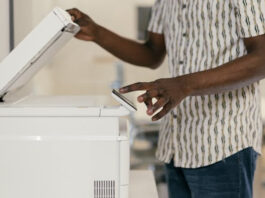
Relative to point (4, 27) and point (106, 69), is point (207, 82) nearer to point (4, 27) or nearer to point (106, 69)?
point (4, 27)

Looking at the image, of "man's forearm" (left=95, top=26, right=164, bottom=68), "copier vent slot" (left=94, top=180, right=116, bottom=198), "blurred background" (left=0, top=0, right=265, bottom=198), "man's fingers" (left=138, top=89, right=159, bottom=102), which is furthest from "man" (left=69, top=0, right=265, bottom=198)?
"blurred background" (left=0, top=0, right=265, bottom=198)

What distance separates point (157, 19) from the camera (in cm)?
135

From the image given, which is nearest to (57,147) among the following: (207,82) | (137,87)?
(137,87)

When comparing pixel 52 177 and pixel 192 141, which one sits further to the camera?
pixel 192 141

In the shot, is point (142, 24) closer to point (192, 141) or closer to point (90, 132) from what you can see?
point (192, 141)

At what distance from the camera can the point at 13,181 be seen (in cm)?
83

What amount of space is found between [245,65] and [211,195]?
0.33 meters

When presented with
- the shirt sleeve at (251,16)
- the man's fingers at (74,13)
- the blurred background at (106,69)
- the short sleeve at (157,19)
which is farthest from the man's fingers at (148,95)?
the blurred background at (106,69)

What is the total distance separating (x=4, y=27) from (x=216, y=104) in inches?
24.2

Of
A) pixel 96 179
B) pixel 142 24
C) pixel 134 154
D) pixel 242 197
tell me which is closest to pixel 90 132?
pixel 96 179

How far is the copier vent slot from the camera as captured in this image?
32.4 inches

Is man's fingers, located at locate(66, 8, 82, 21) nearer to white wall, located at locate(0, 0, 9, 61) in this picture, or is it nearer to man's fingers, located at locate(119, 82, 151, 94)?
white wall, located at locate(0, 0, 9, 61)

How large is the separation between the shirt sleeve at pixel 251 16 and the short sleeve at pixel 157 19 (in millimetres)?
340

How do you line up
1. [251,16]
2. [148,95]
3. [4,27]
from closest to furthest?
[148,95] < [251,16] < [4,27]
